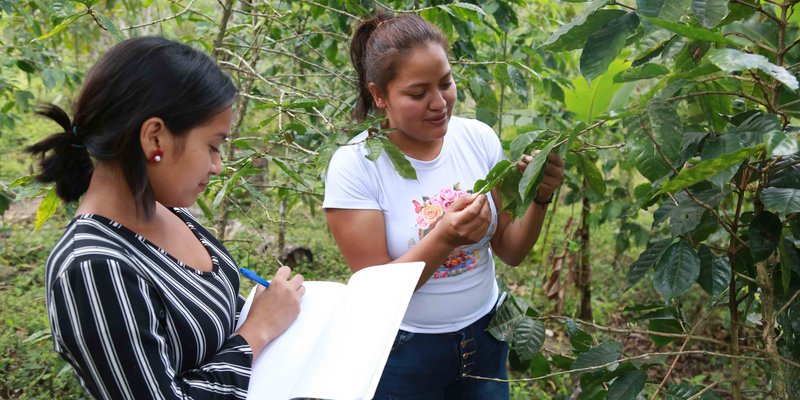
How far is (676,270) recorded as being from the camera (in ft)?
4.42

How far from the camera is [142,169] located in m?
1.15

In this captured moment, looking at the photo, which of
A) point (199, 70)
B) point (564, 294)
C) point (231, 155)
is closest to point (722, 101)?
point (199, 70)

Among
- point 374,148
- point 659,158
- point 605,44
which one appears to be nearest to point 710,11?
point 605,44

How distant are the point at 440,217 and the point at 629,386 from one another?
540 millimetres

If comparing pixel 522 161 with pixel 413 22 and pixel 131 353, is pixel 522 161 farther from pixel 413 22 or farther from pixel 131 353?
pixel 131 353

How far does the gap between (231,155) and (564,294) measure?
7.22ft

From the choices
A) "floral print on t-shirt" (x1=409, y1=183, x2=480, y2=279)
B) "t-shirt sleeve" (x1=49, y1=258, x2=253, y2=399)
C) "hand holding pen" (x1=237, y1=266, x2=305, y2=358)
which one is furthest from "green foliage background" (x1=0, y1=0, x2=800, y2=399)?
"t-shirt sleeve" (x1=49, y1=258, x2=253, y2=399)

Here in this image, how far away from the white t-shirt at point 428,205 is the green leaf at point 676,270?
1.49 feet

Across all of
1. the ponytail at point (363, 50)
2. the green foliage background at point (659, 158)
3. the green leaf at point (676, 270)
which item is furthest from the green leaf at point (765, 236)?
the ponytail at point (363, 50)

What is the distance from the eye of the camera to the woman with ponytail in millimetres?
1603

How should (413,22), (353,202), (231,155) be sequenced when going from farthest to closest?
(231,155) → (413,22) → (353,202)

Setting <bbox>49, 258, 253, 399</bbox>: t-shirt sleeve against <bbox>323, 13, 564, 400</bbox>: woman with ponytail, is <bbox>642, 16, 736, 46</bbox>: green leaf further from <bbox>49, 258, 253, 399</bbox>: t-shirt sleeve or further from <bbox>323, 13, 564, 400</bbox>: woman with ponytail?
<bbox>49, 258, 253, 399</bbox>: t-shirt sleeve

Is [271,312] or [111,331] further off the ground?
[111,331]

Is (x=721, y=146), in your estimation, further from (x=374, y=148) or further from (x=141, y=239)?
(x=141, y=239)
